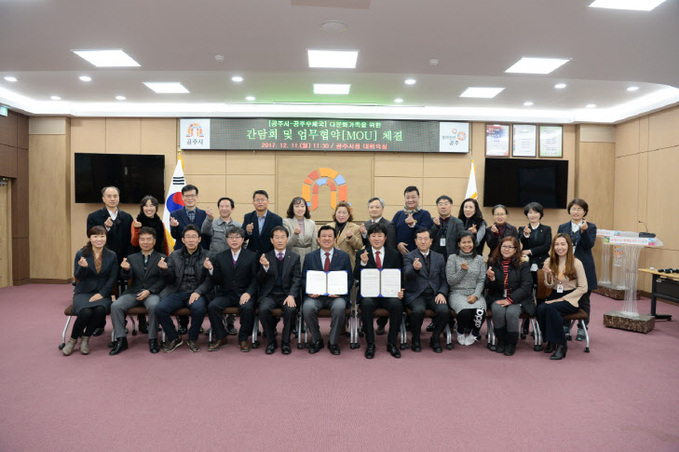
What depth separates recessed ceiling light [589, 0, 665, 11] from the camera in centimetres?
358

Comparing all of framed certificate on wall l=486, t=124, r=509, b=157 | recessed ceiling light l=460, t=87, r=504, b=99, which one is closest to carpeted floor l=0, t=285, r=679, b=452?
recessed ceiling light l=460, t=87, r=504, b=99

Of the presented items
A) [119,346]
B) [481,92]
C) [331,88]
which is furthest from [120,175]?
[481,92]

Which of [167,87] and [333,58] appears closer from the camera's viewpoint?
[333,58]

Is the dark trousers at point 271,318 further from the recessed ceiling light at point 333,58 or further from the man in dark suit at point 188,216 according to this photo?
the recessed ceiling light at point 333,58

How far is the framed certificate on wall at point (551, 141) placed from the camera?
8.59m

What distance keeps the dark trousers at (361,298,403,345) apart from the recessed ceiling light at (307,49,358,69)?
3.11 metres

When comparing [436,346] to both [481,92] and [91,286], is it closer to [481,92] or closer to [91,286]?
[91,286]

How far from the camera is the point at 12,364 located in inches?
152

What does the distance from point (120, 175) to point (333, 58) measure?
5.43 metres

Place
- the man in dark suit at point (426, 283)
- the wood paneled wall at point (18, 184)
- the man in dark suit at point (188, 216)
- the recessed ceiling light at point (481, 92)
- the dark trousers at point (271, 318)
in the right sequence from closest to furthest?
the dark trousers at point (271, 318), the man in dark suit at point (426, 283), the man in dark suit at point (188, 216), the recessed ceiling light at point (481, 92), the wood paneled wall at point (18, 184)

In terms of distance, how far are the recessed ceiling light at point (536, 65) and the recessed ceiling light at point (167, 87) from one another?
545 centimetres

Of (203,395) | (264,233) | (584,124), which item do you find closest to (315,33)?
(264,233)

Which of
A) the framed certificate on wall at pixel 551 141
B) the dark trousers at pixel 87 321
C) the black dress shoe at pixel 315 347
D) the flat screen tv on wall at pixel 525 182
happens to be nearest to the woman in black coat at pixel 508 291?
the black dress shoe at pixel 315 347

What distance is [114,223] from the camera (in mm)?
5137
